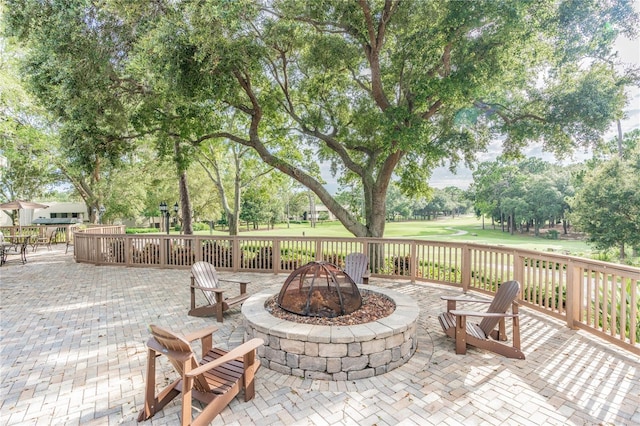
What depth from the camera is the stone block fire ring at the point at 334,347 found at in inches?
121

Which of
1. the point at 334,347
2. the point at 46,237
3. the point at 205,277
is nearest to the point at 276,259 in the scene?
the point at 205,277

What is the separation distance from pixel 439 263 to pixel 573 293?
2.59m

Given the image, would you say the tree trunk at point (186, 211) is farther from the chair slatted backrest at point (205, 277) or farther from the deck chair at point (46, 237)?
the chair slatted backrest at point (205, 277)

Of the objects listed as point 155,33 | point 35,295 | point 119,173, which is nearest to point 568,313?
point 155,33

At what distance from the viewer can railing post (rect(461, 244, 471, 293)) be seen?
6383 mm

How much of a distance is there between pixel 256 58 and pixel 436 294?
22.5 ft

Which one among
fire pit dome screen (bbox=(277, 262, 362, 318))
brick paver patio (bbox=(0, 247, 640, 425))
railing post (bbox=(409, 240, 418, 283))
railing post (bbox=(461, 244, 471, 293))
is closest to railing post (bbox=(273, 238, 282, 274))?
brick paver patio (bbox=(0, 247, 640, 425))

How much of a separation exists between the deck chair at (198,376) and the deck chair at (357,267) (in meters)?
3.25

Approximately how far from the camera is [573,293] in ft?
14.6

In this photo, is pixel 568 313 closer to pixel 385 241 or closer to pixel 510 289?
pixel 510 289

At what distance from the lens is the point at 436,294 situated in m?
6.34

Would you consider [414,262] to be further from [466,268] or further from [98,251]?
[98,251]

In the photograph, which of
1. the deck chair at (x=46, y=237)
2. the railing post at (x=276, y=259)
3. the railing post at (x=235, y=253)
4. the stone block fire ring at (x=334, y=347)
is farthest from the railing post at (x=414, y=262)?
the deck chair at (x=46, y=237)

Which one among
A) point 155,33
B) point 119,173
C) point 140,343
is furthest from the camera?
point 119,173
